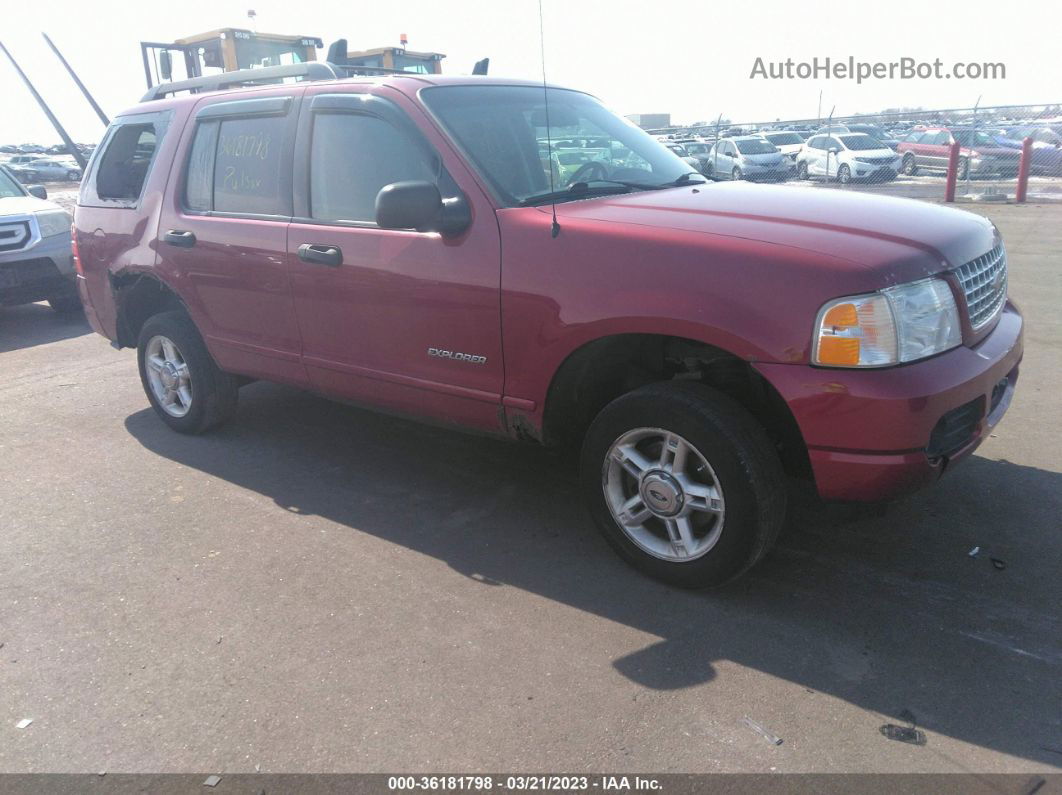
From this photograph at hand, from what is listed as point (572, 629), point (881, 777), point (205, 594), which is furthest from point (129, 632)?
point (881, 777)

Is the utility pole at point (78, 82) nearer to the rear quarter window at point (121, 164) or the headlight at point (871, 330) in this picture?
the rear quarter window at point (121, 164)

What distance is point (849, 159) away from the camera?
21.0 m

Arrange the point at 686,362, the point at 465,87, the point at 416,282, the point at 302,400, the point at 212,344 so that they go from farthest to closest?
the point at 302,400 → the point at 212,344 → the point at 465,87 → the point at 416,282 → the point at 686,362

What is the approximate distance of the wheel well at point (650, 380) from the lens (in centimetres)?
330

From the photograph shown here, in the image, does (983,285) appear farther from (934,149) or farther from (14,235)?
(934,149)

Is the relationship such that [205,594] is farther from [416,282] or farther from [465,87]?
[465,87]

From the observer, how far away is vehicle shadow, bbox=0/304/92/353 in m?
Answer: 8.66

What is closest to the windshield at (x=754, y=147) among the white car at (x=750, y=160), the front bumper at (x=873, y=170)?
the white car at (x=750, y=160)

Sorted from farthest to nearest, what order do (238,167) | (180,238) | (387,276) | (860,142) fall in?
1. (860,142)
2. (180,238)
3. (238,167)
4. (387,276)

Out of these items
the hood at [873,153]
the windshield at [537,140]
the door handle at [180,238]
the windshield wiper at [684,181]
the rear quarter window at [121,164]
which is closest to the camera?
the windshield at [537,140]

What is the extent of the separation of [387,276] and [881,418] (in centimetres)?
215

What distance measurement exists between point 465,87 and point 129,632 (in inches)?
110

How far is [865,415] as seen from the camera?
111 inches

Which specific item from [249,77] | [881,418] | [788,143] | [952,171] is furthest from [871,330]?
[788,143]
